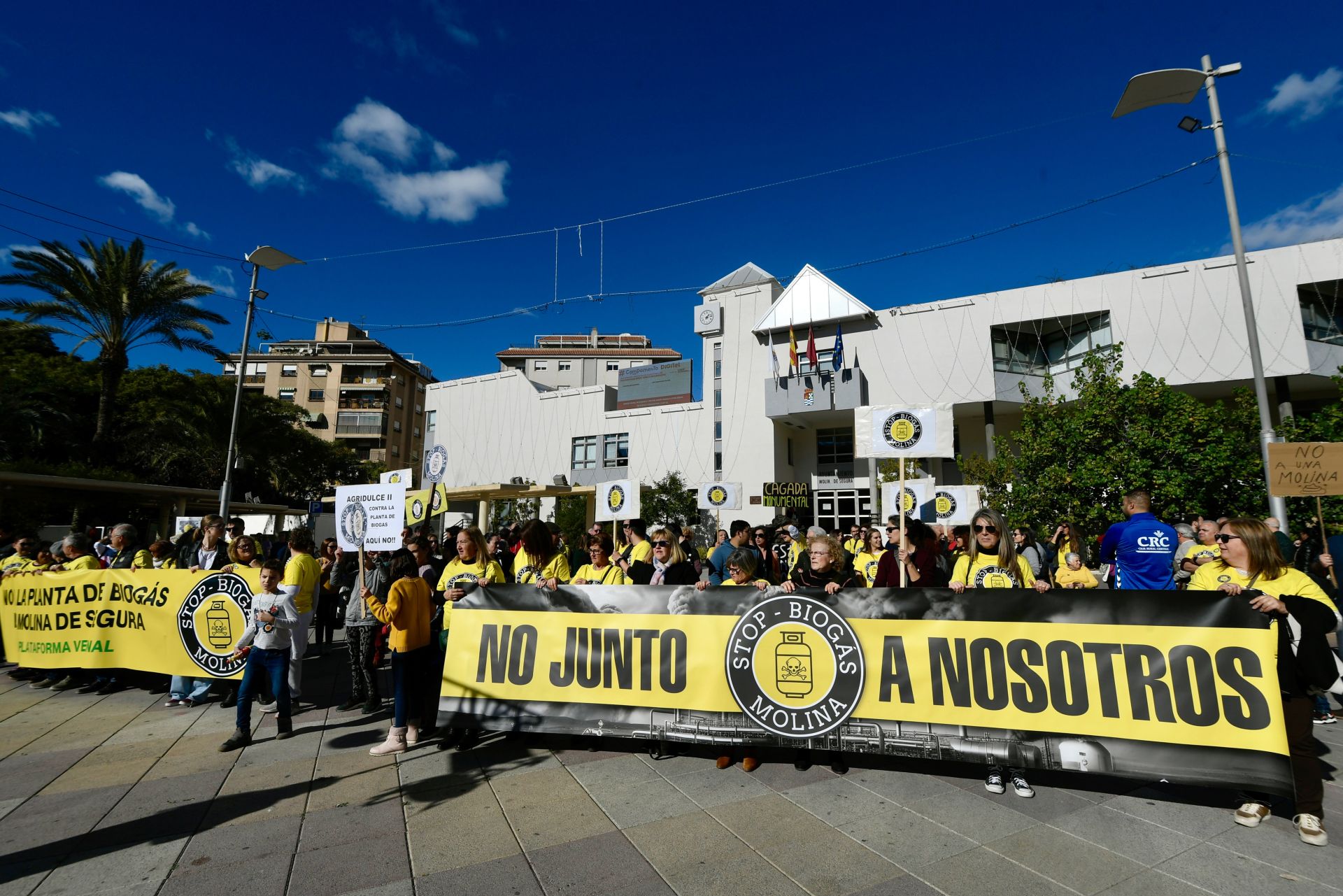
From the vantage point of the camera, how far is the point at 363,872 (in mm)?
3090

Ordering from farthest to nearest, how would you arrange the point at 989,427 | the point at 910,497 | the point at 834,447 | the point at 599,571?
the point at 834,447 < the point at 989,427 < the point at 910,497 < the point at 599,571

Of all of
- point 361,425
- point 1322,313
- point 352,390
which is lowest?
point 1322,313

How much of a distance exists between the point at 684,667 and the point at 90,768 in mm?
4393

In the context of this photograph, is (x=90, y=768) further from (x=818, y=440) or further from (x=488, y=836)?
(x=818, y=440)

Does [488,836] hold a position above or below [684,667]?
below

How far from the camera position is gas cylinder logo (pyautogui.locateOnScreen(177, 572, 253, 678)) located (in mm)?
5961

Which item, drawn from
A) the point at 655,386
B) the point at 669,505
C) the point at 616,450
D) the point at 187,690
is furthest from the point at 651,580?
the point at 655,386

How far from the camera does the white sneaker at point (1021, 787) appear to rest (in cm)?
383

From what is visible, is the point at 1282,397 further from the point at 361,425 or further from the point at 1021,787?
the point at 361,425

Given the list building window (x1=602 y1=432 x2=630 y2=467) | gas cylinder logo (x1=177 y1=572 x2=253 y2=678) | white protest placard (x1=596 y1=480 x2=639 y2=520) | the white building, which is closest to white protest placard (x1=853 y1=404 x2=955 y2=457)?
gas cylinder logo (x1=177 y1=572 x2=253 y2=678)

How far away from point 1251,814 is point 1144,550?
2.79 meters

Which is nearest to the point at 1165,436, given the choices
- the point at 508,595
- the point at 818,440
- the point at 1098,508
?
the point at 1098,508

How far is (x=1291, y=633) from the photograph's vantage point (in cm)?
352

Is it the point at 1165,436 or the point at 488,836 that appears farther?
the point at 1165,436
